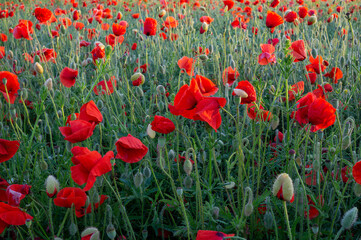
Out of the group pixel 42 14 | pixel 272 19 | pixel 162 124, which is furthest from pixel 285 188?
pixel 42 14

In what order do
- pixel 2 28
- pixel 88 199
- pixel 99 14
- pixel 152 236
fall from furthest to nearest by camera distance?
pixel 2 28, pixel 99 14, pixel 152 236, pixel 88 199

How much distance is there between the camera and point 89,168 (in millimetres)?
996

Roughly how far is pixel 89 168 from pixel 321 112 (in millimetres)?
779

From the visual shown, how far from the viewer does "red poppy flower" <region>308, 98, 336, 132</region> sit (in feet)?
3.68

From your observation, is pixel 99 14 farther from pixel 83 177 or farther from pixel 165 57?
pixel 83 177

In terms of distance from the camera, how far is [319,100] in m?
1.15

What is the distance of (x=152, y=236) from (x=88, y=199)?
392mm

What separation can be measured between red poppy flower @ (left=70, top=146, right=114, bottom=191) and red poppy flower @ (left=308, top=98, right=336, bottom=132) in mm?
691

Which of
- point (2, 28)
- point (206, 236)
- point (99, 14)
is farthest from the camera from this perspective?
point (2, 28)

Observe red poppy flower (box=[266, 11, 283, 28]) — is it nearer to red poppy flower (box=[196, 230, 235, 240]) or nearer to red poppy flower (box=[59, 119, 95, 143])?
red poppy flower (box=[59, 119, 95, 143])

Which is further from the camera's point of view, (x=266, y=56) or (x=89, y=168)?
(x=266, y=56)

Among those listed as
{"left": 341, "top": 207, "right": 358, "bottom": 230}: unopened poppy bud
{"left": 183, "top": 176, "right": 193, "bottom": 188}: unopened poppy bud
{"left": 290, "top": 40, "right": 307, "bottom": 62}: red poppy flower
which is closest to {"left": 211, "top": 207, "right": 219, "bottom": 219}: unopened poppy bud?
{"left": 183, "top": 176, "right": 193, "bottom": 188}: unopened poppy bud

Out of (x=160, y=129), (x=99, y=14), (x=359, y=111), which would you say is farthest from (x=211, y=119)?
(x=99, y=14)

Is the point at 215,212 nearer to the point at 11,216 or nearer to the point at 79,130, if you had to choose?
the point at 79,130
